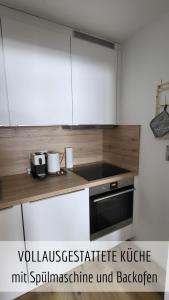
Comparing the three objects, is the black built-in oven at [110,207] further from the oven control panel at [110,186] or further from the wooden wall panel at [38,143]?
the wooden wall panel at [38,143]

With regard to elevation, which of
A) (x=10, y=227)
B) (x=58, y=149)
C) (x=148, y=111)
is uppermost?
(x=148, y=111)

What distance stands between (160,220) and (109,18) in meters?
1.80

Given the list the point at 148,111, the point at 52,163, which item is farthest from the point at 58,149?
the point at 148,111

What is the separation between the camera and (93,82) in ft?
5.41

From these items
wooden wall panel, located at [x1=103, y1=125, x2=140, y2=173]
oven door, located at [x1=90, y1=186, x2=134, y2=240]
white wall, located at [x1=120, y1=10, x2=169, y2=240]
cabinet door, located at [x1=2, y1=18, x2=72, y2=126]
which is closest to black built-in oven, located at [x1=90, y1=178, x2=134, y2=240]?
oven door, located at [x1=90, y1=186, x2=134, y2=240]

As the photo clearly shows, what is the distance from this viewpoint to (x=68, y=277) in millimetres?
1573

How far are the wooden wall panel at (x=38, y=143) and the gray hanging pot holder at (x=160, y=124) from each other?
834 millimetres

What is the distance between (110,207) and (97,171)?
385mm

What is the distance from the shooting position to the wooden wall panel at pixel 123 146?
1726 mm

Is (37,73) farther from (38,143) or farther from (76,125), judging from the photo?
(38,143)

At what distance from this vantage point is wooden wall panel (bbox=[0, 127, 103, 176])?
1605 millimetres

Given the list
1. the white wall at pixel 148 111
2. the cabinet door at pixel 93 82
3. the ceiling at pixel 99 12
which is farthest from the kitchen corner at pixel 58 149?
the ceiling at pixel 99 12

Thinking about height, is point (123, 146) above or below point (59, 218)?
above

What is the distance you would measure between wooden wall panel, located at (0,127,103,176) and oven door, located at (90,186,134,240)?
61cm
